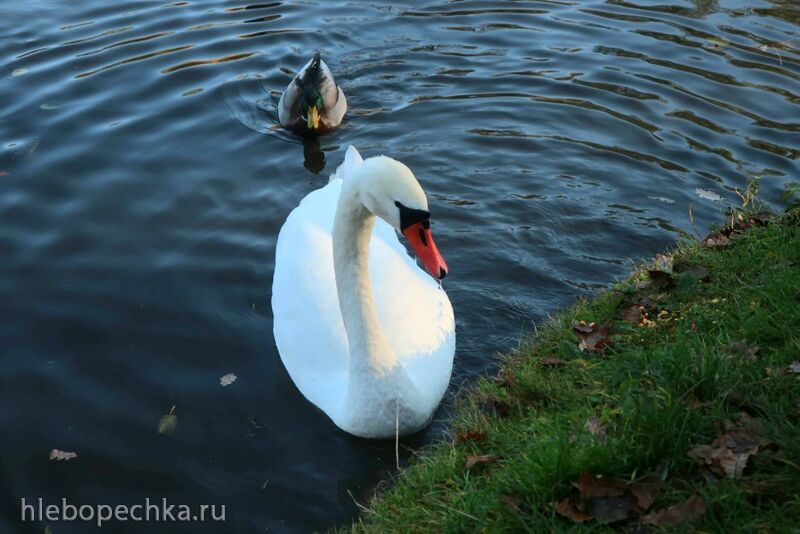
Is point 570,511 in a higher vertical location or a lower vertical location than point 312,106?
lower

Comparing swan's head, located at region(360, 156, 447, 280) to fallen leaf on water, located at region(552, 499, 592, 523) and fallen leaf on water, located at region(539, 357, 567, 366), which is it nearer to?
fallen leaf on water, located at region(539, 357, 567, 366)

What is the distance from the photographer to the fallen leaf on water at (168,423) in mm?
5438

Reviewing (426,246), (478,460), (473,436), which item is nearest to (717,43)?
(426,246)

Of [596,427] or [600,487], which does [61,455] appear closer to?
[596,427]

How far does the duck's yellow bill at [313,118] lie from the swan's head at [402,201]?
186 inches

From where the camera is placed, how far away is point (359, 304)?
5152 mm

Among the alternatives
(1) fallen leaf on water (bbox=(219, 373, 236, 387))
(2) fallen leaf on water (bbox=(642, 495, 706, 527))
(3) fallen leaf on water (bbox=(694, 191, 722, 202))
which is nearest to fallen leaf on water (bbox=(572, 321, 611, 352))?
(2) fallen leaf on water (bbox=(642, 495, 706, 527))

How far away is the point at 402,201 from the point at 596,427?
1.44 meters

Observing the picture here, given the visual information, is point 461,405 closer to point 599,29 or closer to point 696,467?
point 696,467

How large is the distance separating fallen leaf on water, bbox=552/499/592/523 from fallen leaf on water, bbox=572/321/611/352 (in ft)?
5.09

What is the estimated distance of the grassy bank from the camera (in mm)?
3164

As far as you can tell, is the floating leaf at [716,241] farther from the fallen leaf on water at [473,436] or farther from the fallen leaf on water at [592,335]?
the fallen leaf on water at [473,436]

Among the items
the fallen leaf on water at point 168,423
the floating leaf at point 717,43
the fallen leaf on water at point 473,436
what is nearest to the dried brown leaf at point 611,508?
the fallen leaf on water at point 473,436

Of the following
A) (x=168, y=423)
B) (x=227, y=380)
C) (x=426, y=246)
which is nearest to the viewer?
(x=426, y=246)
